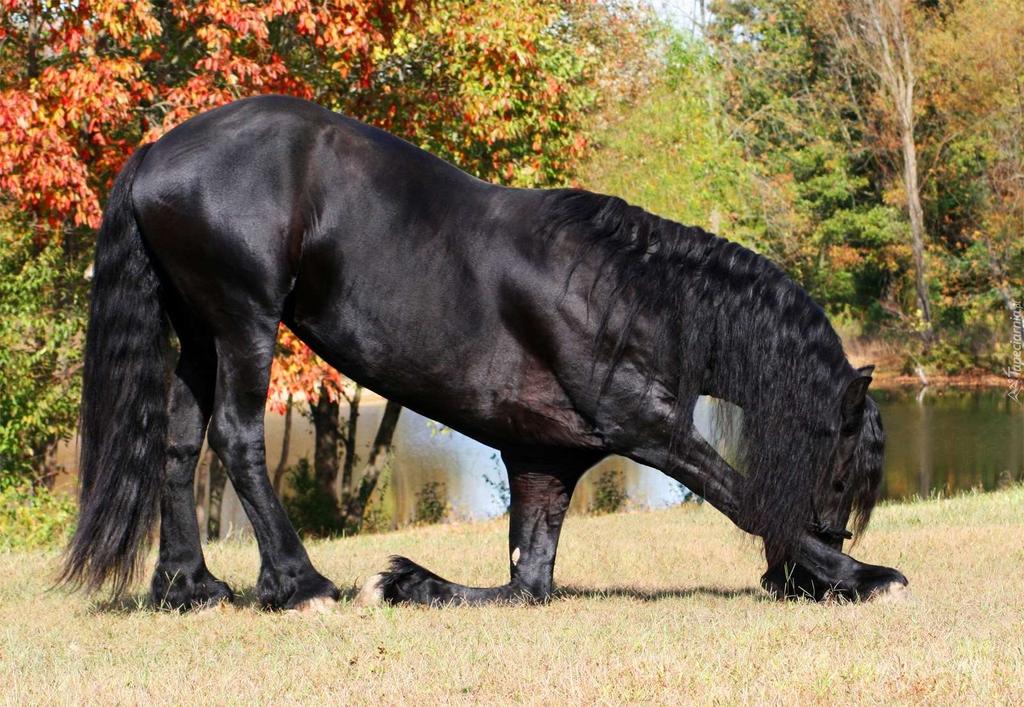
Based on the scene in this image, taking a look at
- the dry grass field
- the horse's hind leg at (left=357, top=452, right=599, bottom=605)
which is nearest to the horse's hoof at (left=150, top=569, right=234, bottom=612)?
the dry grass field

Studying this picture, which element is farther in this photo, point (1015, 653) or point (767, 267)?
point (767, 267)

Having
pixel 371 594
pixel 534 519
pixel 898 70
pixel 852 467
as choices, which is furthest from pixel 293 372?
pixel 898 70

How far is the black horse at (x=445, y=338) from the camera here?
510 centimetres

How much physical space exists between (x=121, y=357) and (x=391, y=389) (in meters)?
1.21

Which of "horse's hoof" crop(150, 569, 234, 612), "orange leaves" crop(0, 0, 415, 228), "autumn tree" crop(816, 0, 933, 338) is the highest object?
"autumn tree" crop(816, 0, 933, 338)

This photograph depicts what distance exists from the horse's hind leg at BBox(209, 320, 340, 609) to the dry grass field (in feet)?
0.80

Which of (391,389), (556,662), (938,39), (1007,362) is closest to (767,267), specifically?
(391,389)

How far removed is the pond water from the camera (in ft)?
65.7

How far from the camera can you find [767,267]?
5.20m

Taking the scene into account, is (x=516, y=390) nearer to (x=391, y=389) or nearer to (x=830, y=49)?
(x=391, y=389)

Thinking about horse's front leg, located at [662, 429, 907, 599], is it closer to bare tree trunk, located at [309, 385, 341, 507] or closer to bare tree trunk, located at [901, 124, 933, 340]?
bare tree trunk, located at [309, 385, 341, 507]

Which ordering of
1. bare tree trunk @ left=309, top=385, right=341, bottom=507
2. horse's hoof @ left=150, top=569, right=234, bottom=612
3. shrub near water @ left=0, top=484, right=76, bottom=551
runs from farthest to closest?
bare tree trunk @ left=309, top=385, right=341, bottom=507
shrub near water @ left=0, top=484, right=76, bottom=551
horse's hoof @ left=150, top=569, right=234, bottom=612

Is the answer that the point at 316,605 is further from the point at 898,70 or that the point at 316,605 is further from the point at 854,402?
the point at 898,70

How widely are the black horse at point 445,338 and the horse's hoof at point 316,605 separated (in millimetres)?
18
